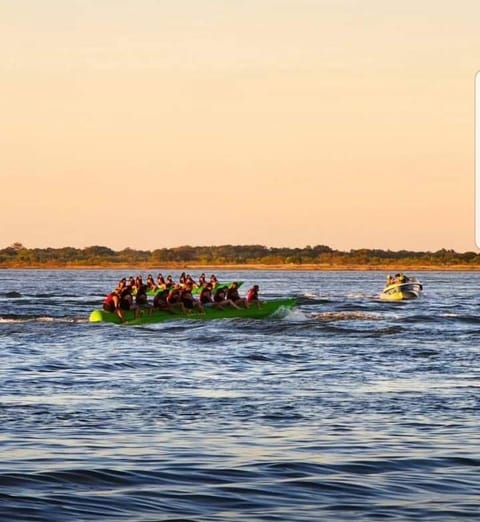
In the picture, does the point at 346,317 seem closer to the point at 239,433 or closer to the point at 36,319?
the point at 36,319

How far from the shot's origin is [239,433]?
17.7m

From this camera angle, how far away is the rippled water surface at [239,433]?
13.4m

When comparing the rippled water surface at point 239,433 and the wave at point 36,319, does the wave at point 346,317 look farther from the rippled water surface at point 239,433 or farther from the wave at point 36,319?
the rippled water surface at point 239,433

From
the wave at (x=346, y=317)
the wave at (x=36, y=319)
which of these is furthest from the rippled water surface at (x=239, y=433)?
the wave at (x=346, y=317)

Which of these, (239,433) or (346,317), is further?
(346,317)

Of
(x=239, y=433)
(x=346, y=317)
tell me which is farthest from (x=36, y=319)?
(x=239, y=433)

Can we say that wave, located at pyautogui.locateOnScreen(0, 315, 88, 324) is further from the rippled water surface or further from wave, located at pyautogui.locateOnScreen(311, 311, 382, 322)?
the rippled water surface

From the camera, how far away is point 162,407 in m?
20.7

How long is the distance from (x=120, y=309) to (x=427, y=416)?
26.4 meters

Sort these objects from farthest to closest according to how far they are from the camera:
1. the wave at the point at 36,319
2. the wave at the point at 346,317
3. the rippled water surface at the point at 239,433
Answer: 1. the wave at the point at 346,317
2. the wave at the point at 36,319
3. the rippled water surface at the point at 239,433

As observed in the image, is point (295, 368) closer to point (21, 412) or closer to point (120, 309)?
point (21, 412)

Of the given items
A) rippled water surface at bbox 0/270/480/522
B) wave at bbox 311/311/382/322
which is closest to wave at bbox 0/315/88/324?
wave at bbox 311/311/382/322

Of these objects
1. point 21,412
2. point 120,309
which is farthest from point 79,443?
point 120,309

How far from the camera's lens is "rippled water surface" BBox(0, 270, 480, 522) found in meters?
13.4
